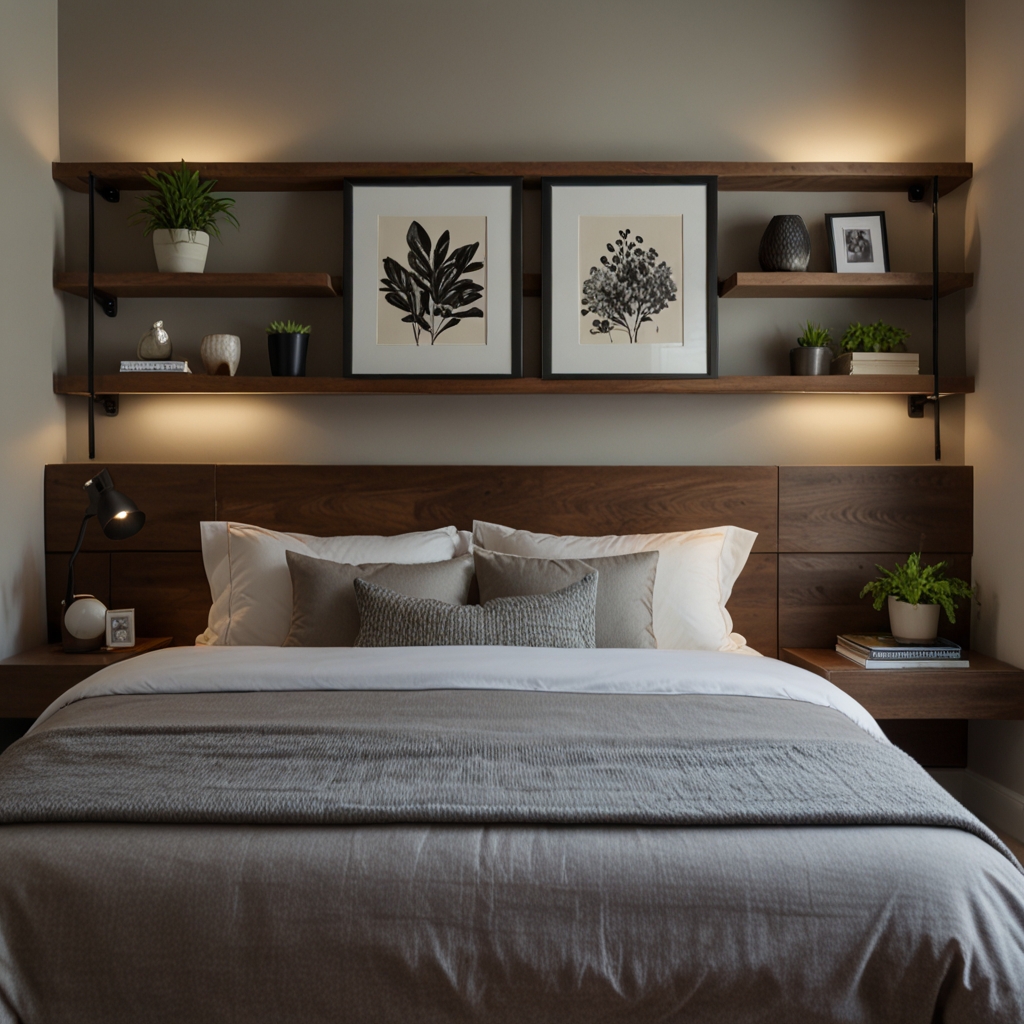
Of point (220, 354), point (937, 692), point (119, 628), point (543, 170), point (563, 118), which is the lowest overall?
point (937, 692)

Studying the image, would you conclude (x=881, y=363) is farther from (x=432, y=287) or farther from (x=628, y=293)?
(x=432, y=287)

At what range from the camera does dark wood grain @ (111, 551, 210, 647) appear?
311 cm

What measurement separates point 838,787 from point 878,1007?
328 millimetres

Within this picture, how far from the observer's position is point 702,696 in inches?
79.4

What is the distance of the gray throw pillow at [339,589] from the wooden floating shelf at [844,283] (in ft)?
4.60

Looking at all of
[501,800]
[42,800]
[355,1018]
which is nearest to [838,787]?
[501,800]

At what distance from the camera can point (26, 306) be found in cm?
295

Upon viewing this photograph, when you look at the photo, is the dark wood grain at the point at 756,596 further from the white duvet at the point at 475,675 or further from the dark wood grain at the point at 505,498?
the white duvet at the point at 475,675

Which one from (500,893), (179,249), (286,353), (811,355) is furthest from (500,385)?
(500,893)

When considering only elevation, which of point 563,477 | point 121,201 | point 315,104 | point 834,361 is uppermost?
point 315,104

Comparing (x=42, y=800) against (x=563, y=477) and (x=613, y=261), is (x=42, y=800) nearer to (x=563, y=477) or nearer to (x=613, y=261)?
(x=563, y=477)

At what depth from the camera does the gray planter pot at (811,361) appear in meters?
3.03

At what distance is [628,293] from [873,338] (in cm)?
88

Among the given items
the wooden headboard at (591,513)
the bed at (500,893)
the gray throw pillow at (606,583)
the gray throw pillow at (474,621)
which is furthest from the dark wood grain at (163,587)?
the bed at (500,893)
